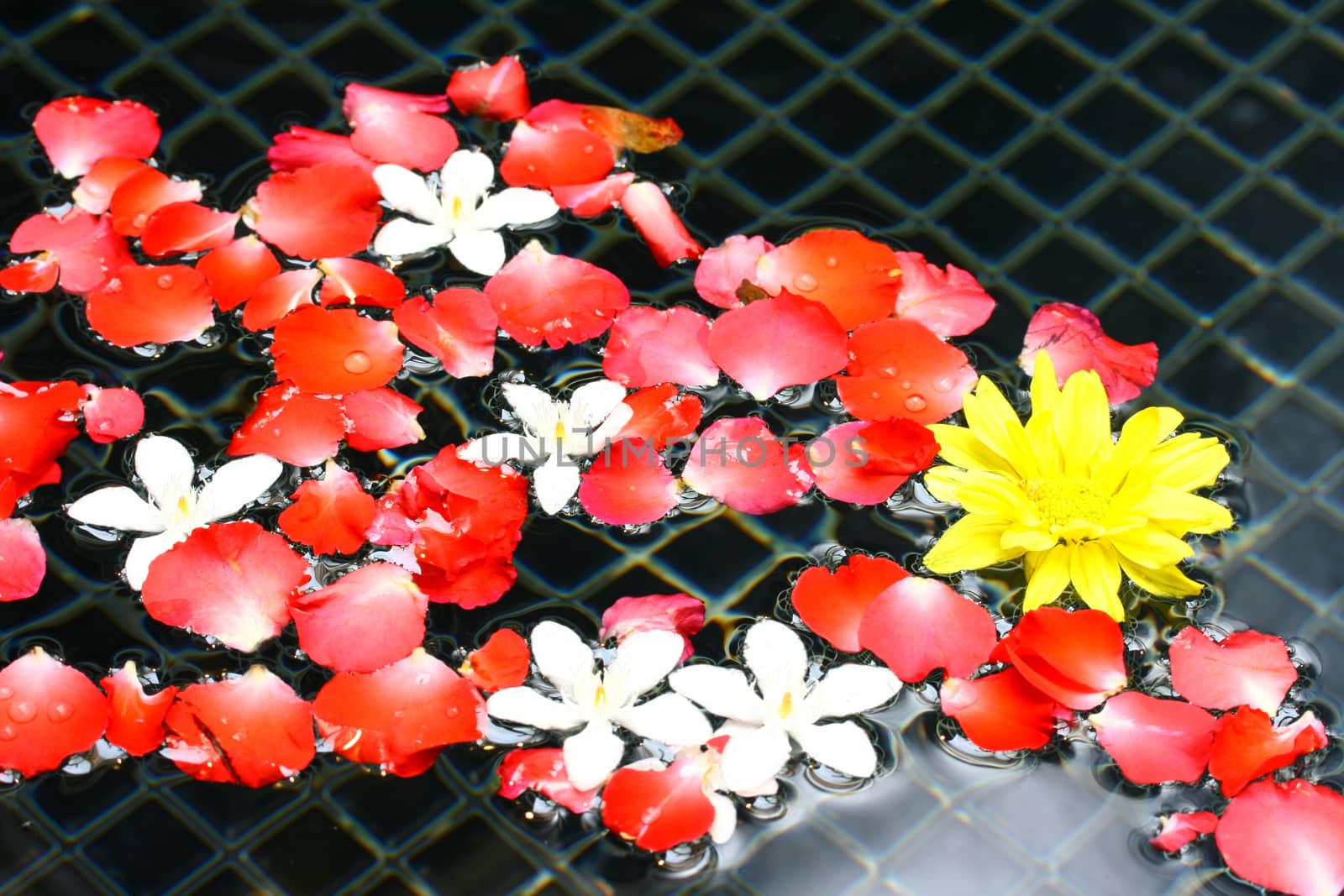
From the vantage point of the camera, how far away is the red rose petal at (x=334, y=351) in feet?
3.34

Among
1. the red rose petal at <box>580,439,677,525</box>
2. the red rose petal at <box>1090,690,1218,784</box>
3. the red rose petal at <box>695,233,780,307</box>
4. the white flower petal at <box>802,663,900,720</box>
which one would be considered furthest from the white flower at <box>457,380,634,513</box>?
the red rose petal at <box>1090,690,1218,784</box>

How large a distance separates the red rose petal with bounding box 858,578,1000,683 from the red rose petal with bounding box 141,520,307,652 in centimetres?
40

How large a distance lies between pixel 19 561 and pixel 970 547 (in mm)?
663

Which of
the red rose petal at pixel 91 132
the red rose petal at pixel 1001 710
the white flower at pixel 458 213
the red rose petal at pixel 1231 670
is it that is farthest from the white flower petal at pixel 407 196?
the red rose petal at pixel 1231 670

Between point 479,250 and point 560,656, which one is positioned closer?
point 560,656

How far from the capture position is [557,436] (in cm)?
99

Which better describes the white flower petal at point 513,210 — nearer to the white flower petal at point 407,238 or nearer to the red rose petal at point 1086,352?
the white flower petal at point 407,238

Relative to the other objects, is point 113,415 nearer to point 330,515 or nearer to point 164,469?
point 164,469

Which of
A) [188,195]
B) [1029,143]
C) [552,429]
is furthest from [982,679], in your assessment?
[188,195]

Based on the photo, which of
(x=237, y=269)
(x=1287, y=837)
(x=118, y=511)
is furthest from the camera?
(x=237, y=269)

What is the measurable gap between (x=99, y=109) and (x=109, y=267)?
16 cm

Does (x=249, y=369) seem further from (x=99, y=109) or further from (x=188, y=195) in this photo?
(x=99, y=109)

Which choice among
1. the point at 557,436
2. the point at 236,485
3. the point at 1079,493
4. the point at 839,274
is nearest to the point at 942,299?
the point at 839,274

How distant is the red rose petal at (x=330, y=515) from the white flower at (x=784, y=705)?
9.7 inches
